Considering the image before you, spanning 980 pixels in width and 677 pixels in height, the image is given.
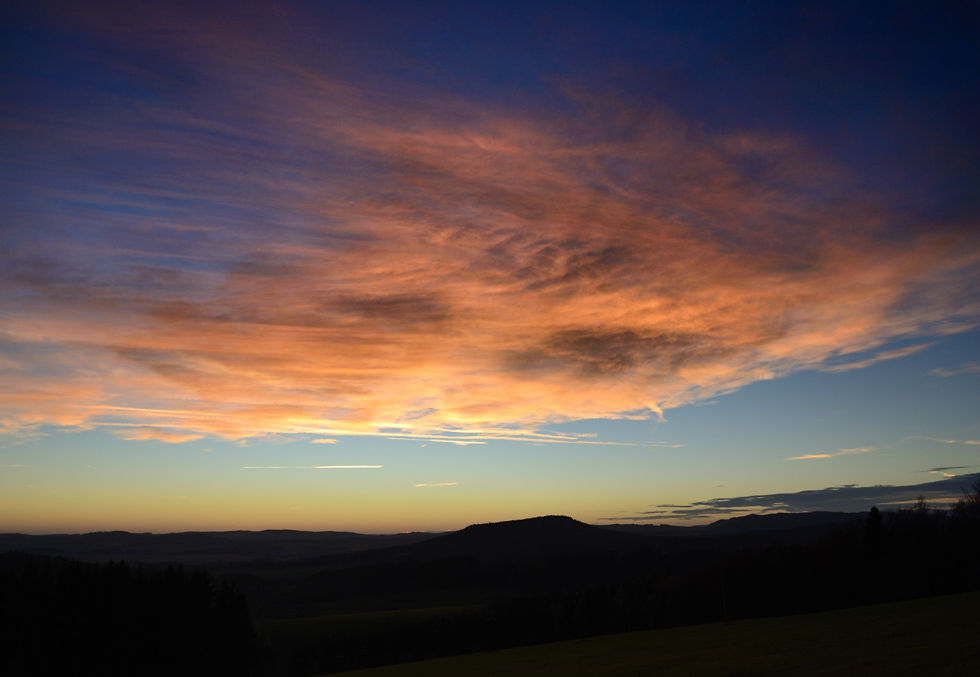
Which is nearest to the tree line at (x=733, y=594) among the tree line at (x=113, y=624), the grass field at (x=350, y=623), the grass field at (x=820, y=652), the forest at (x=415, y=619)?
the forest at (x=415, y=619)

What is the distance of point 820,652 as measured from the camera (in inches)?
1194

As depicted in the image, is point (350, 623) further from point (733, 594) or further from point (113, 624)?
point (113, 624)

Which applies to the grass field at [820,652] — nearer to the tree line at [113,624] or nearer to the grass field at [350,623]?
the tree line at [113,624]

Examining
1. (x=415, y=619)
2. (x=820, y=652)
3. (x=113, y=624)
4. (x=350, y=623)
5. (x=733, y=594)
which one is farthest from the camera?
(x=415, y=619)

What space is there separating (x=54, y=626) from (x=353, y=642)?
86613mm

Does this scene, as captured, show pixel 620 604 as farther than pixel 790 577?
Yes

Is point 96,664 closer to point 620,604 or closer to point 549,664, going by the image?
point 549,664

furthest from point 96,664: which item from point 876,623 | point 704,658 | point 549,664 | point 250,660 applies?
point 876,623

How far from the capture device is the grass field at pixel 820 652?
23797 mm

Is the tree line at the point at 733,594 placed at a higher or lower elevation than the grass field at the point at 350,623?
higher

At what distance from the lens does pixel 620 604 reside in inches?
4825

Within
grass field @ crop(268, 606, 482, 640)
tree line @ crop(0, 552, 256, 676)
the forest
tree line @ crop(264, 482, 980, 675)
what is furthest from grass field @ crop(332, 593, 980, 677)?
grass field @ crop(268, 606, 482, 640)

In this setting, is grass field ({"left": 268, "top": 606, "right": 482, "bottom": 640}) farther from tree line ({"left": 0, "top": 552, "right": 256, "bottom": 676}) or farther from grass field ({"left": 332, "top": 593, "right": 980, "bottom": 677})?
grass field ({"left": 332, "top": 593, "right": 980, "bottom": 677})

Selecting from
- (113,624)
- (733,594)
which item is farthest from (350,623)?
(113,624)
